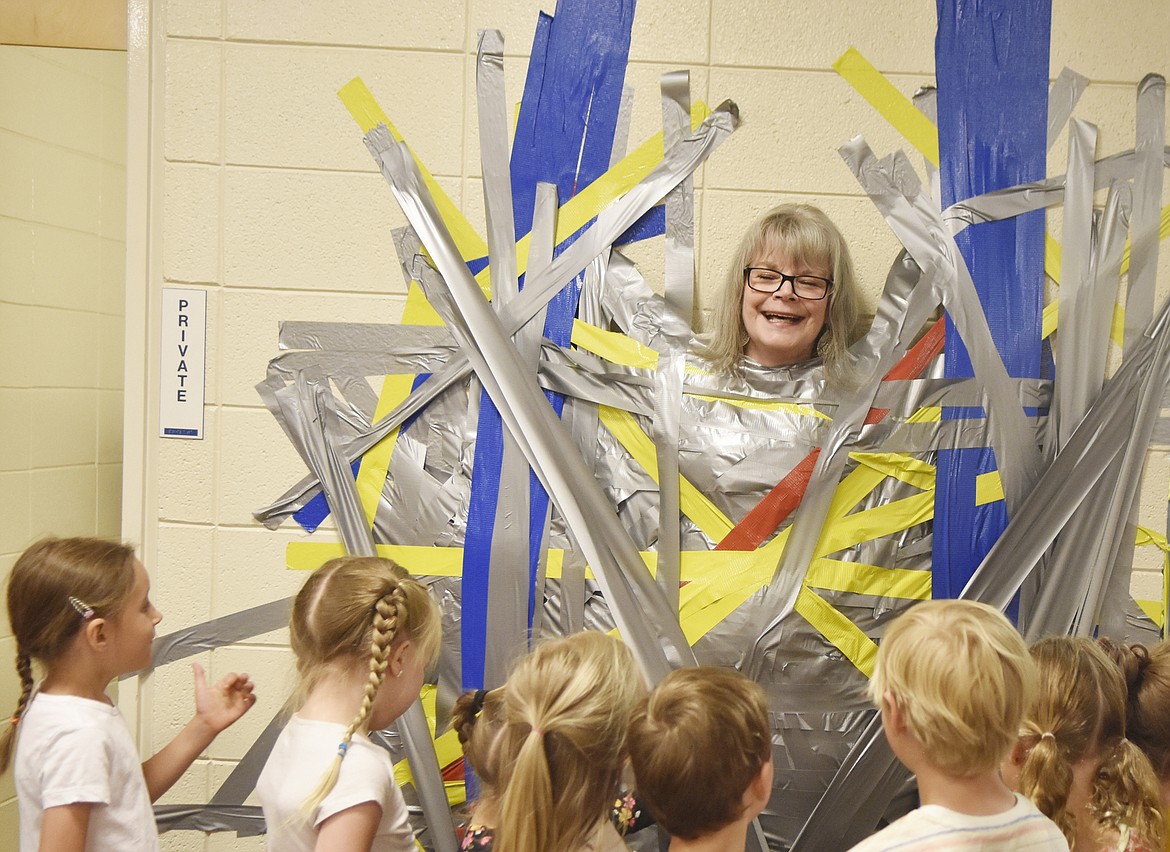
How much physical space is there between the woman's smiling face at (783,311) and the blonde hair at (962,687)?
693 mm

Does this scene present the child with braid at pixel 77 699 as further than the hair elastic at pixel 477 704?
No

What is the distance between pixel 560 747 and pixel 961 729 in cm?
46

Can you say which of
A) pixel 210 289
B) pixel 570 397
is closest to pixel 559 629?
pixel 570 397

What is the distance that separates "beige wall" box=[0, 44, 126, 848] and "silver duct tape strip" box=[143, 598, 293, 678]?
547 millimetres

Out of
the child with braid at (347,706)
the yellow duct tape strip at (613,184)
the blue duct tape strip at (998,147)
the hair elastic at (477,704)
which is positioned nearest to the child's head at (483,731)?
the hair elastic at (477,704)

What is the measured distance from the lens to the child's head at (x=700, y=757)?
3.54 feet

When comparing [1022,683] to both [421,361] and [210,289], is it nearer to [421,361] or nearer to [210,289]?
[421,361]

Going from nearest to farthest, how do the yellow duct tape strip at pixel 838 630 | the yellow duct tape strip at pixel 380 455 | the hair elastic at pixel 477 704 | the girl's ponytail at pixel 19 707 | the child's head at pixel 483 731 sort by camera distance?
the child's head at pixel 483 731, the girl's ponytail at pixel 19 707, the hair elastic at pixel 477 704, the yellow duct tape strip at pixel 838 630, the yellow duct tape strip at pixel 380 455

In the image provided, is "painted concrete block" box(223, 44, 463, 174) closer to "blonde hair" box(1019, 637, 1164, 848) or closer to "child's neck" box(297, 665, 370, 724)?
"child's neck" box(297, 665, 370, 724)

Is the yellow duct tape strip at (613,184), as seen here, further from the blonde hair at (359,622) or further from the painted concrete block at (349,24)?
the blonde hair at (359,622)

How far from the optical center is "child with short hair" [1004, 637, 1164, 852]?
4.15 ft

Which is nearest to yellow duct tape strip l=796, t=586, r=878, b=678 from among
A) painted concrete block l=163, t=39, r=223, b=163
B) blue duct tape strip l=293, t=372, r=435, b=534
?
blue duct tape strip l=293, t=372, r=435, b=534

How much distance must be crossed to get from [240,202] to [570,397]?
2.42 ft

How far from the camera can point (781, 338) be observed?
1691mm
